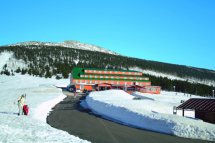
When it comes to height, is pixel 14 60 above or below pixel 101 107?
above

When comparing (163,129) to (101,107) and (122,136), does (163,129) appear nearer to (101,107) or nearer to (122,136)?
(122,136)

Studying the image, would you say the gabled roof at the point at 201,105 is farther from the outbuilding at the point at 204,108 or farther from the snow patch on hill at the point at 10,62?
the snow patch on hill at the point at 10,62

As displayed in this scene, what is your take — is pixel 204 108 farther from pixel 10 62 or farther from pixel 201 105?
pixel 10 62

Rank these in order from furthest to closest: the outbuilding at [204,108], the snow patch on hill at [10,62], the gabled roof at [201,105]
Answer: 1. the snow patch on hill at [10,62]
2. the gabled roof at [201,105]
3. the outbuilding at [204,108]

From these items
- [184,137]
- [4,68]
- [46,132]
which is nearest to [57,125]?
[46,132]

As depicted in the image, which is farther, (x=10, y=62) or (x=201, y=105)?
(x=10, y=62)

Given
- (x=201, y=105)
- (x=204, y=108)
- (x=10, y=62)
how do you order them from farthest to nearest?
(x=10, y=62), (x=201, y=105), (x=204, y=108)

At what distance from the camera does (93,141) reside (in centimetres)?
1591

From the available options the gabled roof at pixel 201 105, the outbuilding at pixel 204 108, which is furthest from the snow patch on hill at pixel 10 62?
the outbuilding at pixel 204 108

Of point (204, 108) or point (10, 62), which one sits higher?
point (10, 62)

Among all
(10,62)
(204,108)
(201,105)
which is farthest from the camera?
(10,62)

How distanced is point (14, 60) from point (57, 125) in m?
169

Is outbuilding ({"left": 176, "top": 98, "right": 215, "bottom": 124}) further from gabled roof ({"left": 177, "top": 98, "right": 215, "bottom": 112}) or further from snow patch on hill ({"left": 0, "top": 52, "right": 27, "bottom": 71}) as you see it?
snow patch on hill ({"left": 0, "top": 52, "right": 27, "bottom": 71})

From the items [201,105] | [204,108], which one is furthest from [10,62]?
[204,108]
